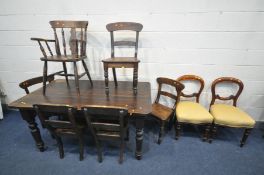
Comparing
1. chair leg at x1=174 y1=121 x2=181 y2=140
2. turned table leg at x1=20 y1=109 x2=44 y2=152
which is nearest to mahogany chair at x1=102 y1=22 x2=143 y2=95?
chair leg at x1=174 y1=121 x2=181 y2=140

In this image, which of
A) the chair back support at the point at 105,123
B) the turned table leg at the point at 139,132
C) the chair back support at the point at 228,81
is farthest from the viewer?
the chair back support at the point at 228,81

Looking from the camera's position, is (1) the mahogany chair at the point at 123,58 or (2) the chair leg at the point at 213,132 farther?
(2) the chair leg at the point at 213,132

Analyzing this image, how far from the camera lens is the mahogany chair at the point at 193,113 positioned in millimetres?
1934

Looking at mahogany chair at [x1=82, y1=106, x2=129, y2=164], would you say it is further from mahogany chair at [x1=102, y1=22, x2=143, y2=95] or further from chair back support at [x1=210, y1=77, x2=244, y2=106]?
chair back support at [x1=210, y1=77, x2=244, y2=106]

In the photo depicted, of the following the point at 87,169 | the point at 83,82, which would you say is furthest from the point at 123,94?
the point at 87,169

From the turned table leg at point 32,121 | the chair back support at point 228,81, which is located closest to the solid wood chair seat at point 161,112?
the chair back support at point 228,81

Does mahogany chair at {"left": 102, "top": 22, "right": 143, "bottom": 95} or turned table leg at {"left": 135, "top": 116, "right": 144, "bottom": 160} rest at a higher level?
mahogany chair at {"left": 102, "top": 22, "right": 143, "bottom": 95}

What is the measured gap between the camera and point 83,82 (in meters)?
2.30

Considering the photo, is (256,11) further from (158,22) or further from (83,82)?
(83,82)

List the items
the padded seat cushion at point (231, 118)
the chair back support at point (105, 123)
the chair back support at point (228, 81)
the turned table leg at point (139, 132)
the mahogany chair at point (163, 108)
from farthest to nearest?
the chair back support at point (228, 81) < the mahogany chair at point (163, 108) < the padded seat cushion at point (231, 118) < the turned table leg at point (139, 132) < the chair back support at point (105, 123)

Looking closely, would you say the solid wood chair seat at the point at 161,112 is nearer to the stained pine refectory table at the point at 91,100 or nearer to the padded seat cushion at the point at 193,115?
the padded seat cushion at the point at 193,115

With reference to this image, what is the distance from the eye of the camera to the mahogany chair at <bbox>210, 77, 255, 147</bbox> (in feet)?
6.13

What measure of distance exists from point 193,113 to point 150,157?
72cm

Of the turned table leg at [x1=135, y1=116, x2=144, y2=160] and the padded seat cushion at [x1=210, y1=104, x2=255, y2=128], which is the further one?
the padded seat cushion at [x1=210, y1=104, x2=255, y2=128]
